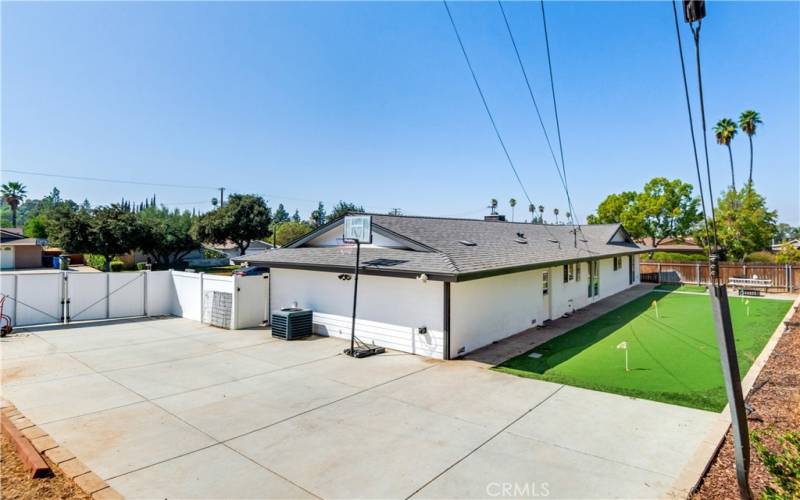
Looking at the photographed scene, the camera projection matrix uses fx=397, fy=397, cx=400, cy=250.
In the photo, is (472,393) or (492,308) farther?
(492,308)

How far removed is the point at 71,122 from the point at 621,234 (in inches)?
1194

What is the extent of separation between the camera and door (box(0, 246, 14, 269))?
133ft

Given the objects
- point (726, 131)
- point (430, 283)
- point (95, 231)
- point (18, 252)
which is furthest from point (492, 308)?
point (18, 252)

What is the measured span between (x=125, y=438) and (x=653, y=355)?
11.2 metres

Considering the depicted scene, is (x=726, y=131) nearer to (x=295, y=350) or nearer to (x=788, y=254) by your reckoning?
(x=788, y=254)

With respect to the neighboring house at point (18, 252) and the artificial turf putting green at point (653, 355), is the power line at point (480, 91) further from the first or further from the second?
the neighboring house at point (18, 252)

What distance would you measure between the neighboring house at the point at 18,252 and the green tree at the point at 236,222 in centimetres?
1723

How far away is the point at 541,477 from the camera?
4676 mm

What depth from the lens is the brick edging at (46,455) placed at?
441 cm

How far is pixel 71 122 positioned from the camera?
633 inches

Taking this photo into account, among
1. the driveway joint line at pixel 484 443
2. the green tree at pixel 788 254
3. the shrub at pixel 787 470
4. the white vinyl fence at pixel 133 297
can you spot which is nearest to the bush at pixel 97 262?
the white vinyl fence at pixel 133 297

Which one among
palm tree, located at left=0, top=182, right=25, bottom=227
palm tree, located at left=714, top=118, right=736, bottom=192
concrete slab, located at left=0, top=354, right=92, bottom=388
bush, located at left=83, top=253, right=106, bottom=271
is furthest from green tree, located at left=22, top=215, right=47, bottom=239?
palm tree, located at left=714, top=118, right=736, bottom=192

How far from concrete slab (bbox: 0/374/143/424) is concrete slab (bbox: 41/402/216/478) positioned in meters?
0.40

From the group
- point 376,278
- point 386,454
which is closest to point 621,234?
point 376,278
